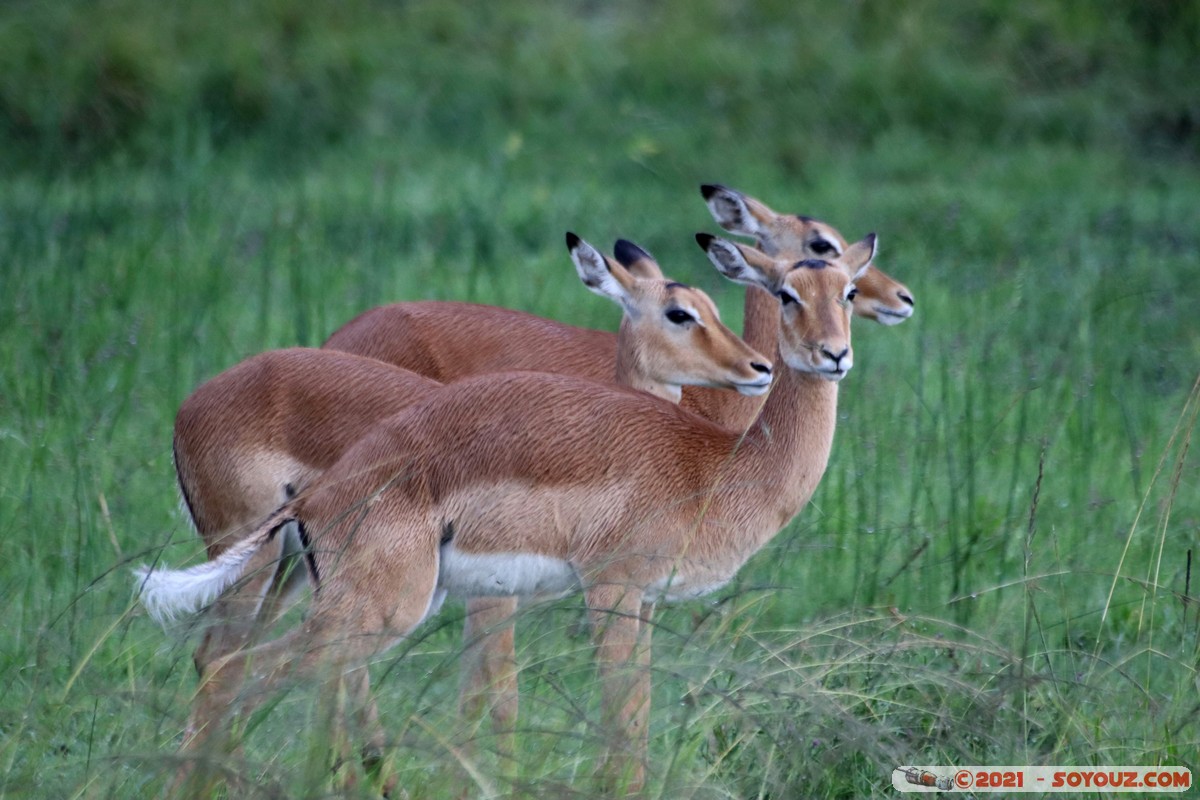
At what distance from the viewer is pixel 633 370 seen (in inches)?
208

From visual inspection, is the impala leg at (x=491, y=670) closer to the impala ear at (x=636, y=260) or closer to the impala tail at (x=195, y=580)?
the impala tail at (x=195, y=580)

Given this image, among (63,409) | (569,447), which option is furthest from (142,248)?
(569,447)

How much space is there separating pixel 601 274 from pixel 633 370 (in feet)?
1.06

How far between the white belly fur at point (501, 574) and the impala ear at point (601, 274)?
1.37m

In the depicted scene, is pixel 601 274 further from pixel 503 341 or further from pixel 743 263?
pixel 743 263

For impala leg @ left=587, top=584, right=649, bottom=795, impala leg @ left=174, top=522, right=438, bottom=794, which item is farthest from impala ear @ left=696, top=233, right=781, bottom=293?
impala leg @ left=174, top=522, right=438, bottom=794

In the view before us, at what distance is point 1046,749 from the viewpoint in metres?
3.82

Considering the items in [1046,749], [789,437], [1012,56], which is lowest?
[1012,56]

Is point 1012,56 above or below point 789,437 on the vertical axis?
below

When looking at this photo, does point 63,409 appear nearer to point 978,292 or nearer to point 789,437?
point 789,437

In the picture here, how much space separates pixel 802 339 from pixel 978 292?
4.01 meters

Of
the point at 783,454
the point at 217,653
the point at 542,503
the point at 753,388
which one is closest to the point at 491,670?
the point at 542,503

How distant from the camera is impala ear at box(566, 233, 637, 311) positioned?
17.4 ft

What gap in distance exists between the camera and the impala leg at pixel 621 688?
120 inches
